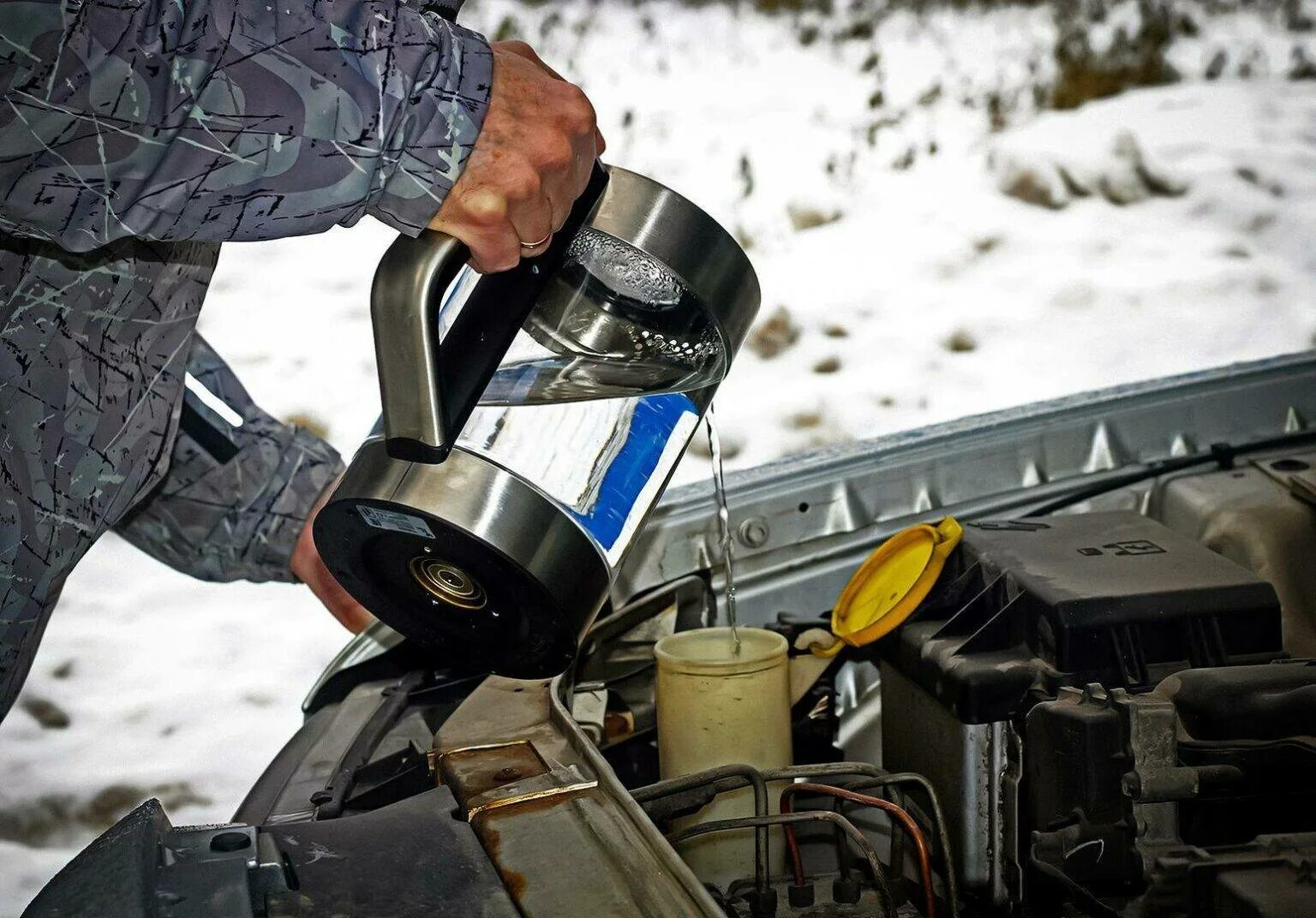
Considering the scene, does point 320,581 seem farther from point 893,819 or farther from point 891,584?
point 893,819

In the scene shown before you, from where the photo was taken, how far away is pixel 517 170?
0.89 metres

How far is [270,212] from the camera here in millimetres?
915

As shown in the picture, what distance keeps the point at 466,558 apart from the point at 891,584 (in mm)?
459

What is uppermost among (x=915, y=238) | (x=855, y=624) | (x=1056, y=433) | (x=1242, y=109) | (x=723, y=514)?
(x=1242, y=109)

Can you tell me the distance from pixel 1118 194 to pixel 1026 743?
14.2 feet

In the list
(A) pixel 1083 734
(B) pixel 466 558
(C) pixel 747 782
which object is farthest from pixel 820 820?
(B) pixel 466 558

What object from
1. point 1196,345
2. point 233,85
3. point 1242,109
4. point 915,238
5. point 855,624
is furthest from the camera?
point 1242,109

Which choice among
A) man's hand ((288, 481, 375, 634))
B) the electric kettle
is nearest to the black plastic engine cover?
the electric kettle

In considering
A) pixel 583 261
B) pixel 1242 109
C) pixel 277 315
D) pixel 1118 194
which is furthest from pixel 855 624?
pixel 1242 109

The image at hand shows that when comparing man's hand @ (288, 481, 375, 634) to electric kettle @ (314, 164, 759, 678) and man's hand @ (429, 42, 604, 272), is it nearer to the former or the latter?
electric kettle @ (314, 164, 759, 678)

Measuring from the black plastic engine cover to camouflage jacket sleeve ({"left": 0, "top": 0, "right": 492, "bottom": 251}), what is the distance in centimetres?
56

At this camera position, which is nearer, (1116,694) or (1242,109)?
(1116,694)

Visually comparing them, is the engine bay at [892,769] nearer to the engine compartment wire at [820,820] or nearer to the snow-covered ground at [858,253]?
the engine compartment wire at [820,820]

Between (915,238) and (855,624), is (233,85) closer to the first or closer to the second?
(855,624)
